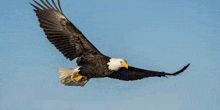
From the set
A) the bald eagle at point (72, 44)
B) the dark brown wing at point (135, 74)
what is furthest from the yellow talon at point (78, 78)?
the dark brown wing at point (135, 74)

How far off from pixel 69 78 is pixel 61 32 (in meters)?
0.99

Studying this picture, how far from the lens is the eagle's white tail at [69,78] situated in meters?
8.12

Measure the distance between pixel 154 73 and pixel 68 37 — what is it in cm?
193

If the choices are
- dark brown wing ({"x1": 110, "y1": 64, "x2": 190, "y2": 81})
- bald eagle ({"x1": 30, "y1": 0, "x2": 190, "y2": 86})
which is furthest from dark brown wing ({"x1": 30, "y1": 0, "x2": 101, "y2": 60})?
dark brown wing ({"x1": 110, "y1": 64, "x2": 190, "y2": 81})

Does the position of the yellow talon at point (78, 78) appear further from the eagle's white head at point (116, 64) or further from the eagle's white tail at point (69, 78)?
the eagle's white head at point (116, 64)

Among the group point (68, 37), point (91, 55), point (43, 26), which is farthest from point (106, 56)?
point (43, 26)

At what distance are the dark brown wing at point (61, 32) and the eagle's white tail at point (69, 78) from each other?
0.38m

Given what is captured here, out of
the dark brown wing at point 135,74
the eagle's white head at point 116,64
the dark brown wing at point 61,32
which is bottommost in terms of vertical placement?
the dark brown wing at point 135,74

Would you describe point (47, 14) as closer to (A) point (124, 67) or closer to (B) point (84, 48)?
(B) point (84, 48)

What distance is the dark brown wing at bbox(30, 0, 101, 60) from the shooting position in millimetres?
7855

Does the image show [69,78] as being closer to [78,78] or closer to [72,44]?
[78,78]

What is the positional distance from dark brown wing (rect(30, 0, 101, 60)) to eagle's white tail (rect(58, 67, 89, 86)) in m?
0.38

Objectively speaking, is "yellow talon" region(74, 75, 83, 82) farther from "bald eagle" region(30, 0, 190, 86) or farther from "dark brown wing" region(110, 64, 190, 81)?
"dark brown wing" region(110, 64, 190, 81)

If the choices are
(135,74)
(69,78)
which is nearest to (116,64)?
(135,74)
